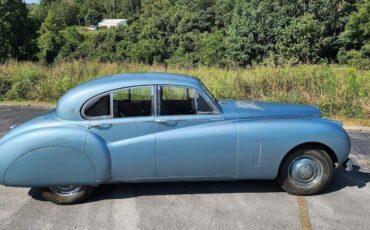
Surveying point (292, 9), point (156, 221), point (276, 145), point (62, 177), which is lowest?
point (156, 221)

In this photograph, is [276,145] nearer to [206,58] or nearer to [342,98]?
[342,98]

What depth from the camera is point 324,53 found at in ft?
113

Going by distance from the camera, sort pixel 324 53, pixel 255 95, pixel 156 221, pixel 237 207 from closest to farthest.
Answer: pixel 156 221
pixel 237 207
pixel 255 95
pixel 324 53

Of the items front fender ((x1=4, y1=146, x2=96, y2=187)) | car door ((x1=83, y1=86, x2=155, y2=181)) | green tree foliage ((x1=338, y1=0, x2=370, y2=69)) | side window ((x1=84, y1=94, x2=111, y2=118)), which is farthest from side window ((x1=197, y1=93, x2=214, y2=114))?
green tree foliage ((x1=338, y1=0, x2=370, y2=69))

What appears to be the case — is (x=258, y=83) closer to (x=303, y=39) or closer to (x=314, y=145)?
(x=314, y=145)

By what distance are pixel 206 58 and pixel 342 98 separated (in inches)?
1177

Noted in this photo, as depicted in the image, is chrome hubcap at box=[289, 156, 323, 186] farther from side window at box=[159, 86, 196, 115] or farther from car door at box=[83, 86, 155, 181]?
car door at box=[83, 86, 155, 181]

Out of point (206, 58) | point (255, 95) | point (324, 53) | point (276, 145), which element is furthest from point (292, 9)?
point (276, 145)

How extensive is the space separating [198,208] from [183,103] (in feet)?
4.26

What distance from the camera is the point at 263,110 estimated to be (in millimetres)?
5527

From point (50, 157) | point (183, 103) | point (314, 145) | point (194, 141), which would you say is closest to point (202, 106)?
point (183, 103)

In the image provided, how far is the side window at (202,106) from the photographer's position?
17.3 ft

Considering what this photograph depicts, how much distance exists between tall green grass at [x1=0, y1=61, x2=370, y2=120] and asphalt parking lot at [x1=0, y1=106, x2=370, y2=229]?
4.88 m

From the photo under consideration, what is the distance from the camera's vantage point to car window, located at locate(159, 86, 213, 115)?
5.27m
